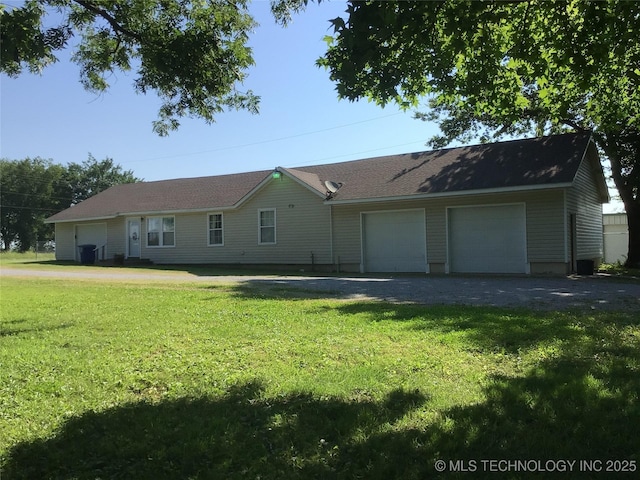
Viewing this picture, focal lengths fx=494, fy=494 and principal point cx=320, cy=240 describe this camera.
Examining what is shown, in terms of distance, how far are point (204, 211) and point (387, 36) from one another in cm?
2022

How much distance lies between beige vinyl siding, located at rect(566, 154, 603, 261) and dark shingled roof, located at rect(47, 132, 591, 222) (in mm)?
1315

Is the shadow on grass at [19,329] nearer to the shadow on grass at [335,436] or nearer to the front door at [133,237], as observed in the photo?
the shadow on grass at [335,436]

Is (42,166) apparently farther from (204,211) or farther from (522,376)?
(522,376)

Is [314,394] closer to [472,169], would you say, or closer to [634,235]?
[472,169]

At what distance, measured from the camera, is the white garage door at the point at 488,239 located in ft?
54.4

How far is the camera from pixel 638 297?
9531 mm

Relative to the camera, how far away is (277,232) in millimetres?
21750

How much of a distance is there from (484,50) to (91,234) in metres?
26.9

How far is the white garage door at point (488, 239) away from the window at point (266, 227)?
7.92 m

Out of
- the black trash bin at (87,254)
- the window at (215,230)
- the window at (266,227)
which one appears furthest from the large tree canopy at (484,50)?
the black trash bin at (87,254)

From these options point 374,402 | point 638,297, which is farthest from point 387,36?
point 638,297

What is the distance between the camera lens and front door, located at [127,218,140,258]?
25906mm

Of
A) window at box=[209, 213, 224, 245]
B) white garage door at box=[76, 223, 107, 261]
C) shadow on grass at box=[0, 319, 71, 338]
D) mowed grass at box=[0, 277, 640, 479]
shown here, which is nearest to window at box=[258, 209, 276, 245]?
window at box=[209, 213, 224, 245]

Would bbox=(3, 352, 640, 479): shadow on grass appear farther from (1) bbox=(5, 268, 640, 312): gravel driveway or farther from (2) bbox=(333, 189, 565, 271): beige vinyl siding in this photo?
(2) bbox=(333, 189, 565, 271): beige vinyl siding
